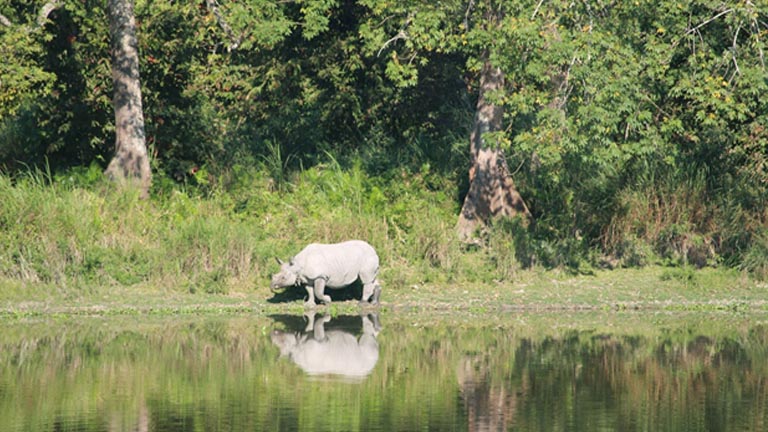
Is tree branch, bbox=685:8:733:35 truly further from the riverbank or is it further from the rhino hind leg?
the rhino hind leg

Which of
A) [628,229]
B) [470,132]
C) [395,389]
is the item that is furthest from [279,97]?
[395,389]

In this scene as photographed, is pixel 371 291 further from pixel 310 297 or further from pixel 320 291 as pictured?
pixel 310 297

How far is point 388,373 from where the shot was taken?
633 inches

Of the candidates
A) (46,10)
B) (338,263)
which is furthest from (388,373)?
(46,10)

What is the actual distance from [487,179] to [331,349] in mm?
9533

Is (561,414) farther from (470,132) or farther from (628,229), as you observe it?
(470,132)

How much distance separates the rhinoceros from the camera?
22.0 meters

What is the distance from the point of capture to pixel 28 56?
26594 millimetres

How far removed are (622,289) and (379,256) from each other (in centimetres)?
455

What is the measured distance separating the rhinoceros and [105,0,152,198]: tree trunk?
5.74m

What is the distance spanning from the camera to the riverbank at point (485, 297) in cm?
2159

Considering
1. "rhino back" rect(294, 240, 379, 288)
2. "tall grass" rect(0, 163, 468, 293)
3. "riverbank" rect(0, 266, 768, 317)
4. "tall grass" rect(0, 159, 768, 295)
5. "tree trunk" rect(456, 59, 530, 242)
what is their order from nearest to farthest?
"riverbank" rect(0, 266, 768, 317) → "rhino back" rect(294, 240, 379, 288) → "tall grass" rect(0, 163, 468, 293) → "tall grass" rect(0, 159, 768, 295) → "tree trunk" rect(456, 59, 530, 242)

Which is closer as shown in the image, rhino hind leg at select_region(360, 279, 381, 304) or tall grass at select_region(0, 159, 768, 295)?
rhino hind leg at select_region(360, 279, 381, 304)

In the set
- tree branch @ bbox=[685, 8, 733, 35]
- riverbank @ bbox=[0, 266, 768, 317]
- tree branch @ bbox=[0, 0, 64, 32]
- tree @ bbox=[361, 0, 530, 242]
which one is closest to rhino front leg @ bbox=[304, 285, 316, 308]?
riverbank @ bbox=[0, 266, 768, 317]
